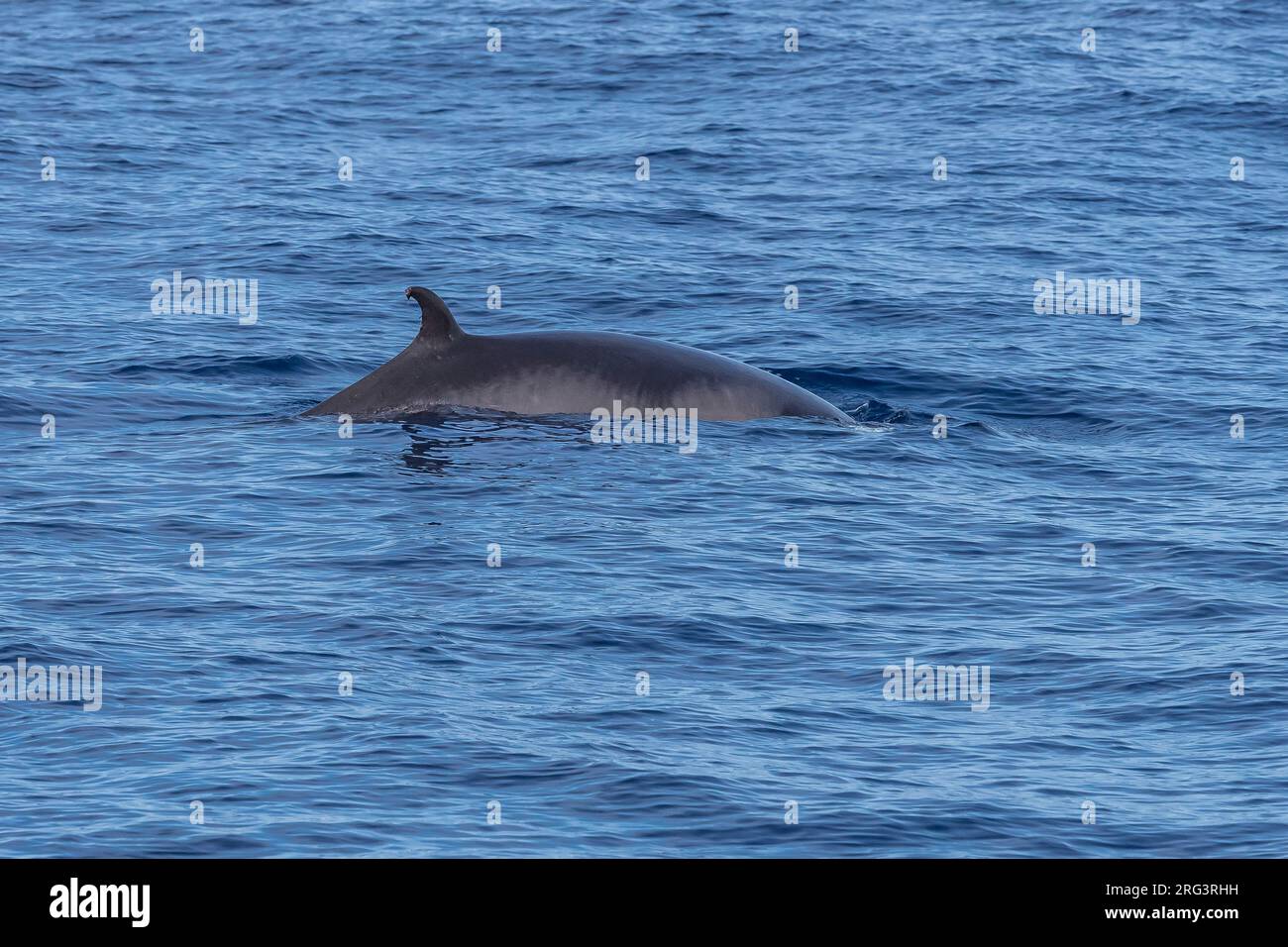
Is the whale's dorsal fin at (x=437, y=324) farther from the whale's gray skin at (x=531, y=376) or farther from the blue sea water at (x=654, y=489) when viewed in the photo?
the blue sea water at (x=654, y=489)

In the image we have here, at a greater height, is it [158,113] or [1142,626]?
[158,113]

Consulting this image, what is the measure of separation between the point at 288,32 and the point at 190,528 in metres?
39.9

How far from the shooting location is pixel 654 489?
21.5 meters

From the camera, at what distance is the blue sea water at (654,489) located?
13.7 metres

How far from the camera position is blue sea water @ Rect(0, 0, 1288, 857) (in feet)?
45.1

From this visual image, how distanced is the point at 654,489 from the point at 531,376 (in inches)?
91.2

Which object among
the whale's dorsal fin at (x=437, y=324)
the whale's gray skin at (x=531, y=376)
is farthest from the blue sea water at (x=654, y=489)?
the whale's dorsal fin at (x=437, y=324)

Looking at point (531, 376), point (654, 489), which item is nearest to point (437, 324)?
point (531, 376)

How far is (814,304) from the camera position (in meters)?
32.8

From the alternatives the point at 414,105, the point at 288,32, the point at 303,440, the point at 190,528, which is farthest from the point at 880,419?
the point at 288,32

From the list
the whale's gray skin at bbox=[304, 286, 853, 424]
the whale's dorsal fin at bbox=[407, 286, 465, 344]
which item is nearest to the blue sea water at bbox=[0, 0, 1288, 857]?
the whale's gray skin at bbox=[304, 286, 853, 424]

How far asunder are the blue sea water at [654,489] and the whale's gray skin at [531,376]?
353 millimetres

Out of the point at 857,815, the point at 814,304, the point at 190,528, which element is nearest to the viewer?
the point at 857,815
